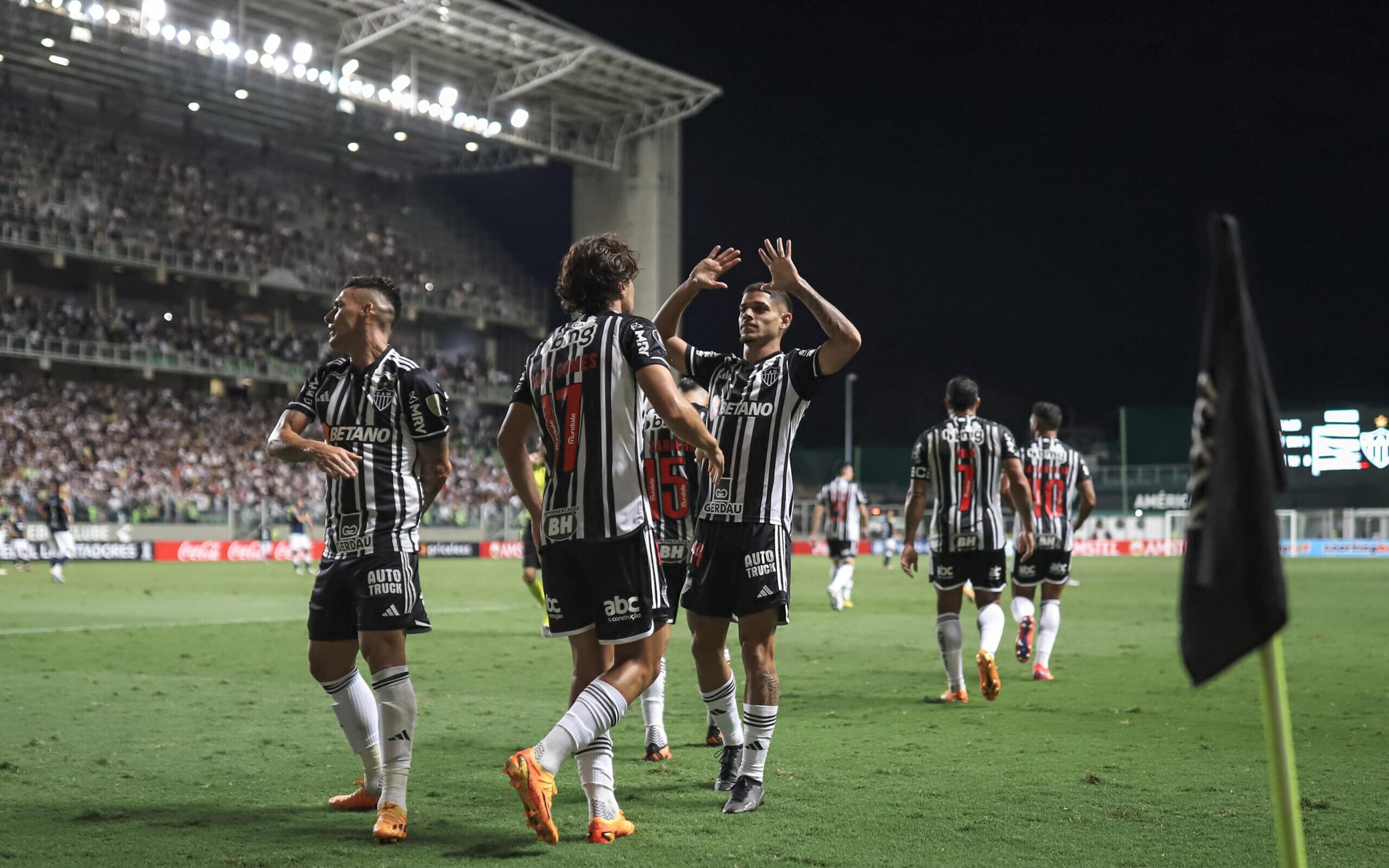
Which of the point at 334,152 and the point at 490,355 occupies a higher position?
the point at 334,152

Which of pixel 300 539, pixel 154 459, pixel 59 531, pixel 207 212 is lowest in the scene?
pixel 300 539

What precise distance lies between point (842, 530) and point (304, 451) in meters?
15.5

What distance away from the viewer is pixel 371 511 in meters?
5.42

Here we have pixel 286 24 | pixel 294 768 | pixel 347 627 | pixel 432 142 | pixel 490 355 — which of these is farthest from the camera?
pixel 490 355

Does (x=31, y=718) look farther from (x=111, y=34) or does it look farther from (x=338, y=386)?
(x=111, y=34)

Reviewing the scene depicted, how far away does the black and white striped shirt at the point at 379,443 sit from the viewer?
541 cm

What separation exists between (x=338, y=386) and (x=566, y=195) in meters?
66.8

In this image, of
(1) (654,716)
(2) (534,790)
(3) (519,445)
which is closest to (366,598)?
(3) (519,445)

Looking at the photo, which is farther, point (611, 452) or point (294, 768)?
point (294, 768)

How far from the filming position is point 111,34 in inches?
1569

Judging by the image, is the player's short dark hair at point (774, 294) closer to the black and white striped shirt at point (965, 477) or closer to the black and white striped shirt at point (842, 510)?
the black and white striped shirt at point (965, 477)

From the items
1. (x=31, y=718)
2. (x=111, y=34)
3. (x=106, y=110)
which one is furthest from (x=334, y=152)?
(x=31, y=718)

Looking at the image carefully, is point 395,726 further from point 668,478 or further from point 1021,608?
point 1021,608

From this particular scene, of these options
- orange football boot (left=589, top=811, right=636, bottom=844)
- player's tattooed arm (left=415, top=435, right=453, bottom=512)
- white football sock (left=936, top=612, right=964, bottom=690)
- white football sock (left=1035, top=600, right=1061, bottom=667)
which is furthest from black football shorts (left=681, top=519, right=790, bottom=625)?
white football sock (left=1035, top=600, right=1061, bottom=667)
